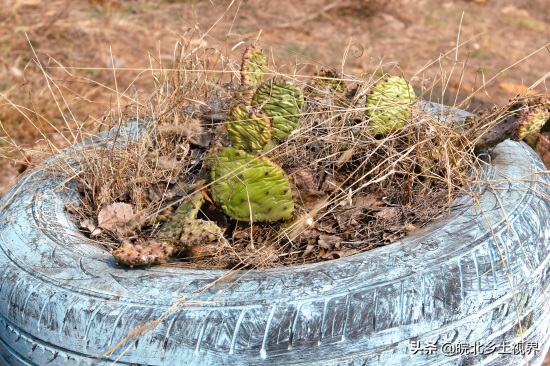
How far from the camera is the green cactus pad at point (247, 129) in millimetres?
1583

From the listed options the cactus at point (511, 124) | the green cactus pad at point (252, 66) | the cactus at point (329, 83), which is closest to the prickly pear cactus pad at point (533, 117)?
the cactus at point (511, 124)

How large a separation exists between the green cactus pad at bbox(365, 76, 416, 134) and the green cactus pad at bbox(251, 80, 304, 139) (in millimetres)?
273

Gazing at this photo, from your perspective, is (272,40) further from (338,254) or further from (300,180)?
(338,254)

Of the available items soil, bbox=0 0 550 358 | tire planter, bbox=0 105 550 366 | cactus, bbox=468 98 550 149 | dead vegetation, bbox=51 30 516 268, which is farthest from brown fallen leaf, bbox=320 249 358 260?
soil, bbox=0 0 550 358

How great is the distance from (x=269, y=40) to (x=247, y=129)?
4.49 m

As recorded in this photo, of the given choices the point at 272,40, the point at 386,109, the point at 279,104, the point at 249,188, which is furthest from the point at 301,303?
the point at 272,40

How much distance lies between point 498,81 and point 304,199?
4069 mm

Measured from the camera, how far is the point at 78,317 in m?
1.33

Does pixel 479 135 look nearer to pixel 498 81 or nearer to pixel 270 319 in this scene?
pixel 270 319

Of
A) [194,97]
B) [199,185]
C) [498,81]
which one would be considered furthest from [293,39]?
[199,185]

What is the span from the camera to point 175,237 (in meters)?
1.61

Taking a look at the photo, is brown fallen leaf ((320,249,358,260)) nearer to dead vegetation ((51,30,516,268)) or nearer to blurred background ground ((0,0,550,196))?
dead vegetation ((51,30,516,268))

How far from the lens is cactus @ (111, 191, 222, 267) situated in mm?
1448

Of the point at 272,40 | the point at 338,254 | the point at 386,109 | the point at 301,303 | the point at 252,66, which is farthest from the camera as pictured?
the point at 272,40
